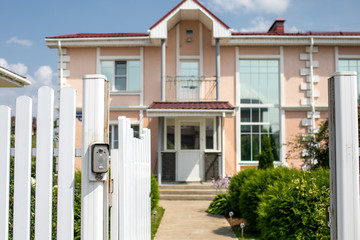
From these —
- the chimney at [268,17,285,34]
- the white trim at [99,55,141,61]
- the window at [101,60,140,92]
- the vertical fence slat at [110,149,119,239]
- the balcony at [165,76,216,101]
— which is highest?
the chimney at [268,17,285,34]

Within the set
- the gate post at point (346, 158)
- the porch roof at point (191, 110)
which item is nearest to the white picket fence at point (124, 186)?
the gate post at point (346, 158)

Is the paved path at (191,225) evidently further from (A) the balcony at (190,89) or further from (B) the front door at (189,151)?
(A) the balcony at (190,89)

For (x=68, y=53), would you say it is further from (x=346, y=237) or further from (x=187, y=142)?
(x=346, y=237)

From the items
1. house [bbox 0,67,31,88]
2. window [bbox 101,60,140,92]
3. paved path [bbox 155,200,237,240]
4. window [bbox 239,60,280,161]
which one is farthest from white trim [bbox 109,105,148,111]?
house [bbox 0,67,31,88]

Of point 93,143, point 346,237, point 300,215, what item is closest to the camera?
point 93,143

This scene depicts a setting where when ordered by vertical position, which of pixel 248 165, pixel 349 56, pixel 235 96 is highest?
pixel 349 56

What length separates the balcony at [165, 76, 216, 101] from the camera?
51.1 ft

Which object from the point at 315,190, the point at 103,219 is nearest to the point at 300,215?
the point at 315,190

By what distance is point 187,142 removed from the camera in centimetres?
1524

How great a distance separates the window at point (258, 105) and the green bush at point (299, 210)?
10.1 m

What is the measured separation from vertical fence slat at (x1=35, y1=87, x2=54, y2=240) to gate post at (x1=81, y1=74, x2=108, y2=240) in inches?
8.6

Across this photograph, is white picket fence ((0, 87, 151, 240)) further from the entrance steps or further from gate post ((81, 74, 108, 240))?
the entrance steps

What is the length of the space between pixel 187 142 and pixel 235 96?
2.82 metres

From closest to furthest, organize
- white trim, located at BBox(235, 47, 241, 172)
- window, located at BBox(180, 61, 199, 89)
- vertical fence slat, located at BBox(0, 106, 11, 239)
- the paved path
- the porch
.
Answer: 1. vertical fence slat, located at BBox(0, 106, 11, 239)
2. the paved path
3. the porch
4. white trim, located at BBox(235, 47, 241, 172)
5. window, located at BBox(180, 61, 199, 89)
